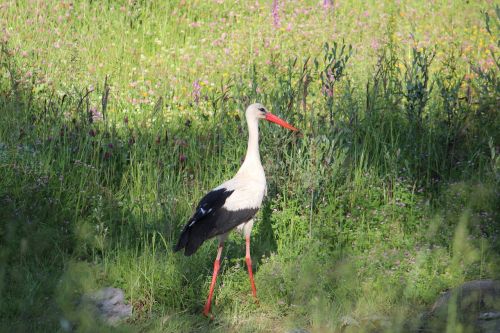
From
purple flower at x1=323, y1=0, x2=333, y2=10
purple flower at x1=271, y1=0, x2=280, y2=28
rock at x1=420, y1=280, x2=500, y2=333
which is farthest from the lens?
purple flower at x1=323, y1=0, x2=333, y2=10

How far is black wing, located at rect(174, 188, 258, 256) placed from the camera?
552cm

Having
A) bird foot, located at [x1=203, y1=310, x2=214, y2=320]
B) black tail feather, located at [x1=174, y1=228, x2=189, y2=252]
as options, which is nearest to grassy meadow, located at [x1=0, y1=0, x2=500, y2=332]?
bird foot, located at [x1=203, y1=310, x2=214, y2=320]

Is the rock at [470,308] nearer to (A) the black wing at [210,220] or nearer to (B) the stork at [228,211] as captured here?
(B) the stork at [228,211]

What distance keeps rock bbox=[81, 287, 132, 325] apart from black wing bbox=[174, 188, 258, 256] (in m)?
0.54

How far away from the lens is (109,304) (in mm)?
5551

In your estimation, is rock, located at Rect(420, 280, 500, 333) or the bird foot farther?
the bird foot

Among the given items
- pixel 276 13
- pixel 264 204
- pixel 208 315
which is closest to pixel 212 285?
pixel 208 315

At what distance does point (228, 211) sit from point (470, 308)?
1815mm

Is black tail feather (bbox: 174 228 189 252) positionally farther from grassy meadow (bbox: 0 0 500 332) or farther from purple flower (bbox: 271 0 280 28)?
purple flower (bbox: 271 0 280 28)

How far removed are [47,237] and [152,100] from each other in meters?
3.15

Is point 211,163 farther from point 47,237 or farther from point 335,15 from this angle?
point 335,15

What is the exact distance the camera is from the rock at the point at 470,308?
17.1 feet

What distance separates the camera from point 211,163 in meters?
7.12

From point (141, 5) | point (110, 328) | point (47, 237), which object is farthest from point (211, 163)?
point (141, 5)
